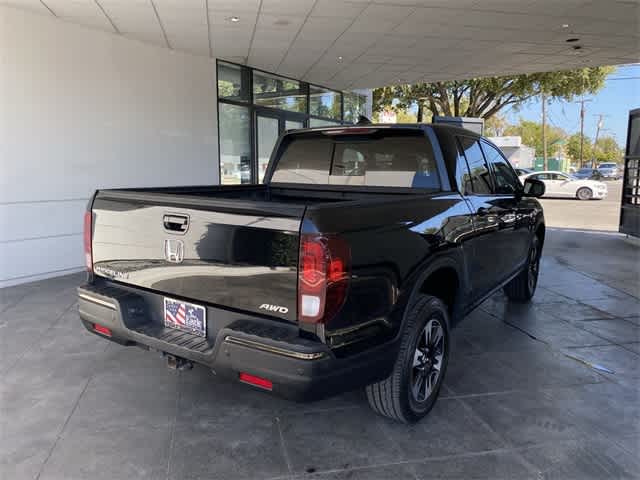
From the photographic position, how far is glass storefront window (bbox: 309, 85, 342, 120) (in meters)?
12.2

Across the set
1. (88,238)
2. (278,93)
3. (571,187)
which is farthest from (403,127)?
(571,187)

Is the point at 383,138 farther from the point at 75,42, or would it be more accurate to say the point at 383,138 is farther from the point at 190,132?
the point at 190,132

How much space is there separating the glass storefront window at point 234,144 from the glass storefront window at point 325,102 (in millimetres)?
2831

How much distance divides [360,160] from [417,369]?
1.57 m

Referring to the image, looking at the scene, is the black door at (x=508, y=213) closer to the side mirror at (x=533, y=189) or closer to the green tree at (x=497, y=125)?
the side mirror at (x=533, y=189)

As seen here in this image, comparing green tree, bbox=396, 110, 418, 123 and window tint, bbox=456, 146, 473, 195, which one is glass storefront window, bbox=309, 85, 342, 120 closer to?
window tint, bbox=456, 146, 473, 195

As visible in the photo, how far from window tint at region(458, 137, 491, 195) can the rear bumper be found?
70.4 inches

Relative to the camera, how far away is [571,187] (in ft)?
71.6

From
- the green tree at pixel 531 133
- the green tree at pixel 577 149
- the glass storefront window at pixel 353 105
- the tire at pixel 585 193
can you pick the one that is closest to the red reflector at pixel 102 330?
→ the glass storefront window at pixel 353 105

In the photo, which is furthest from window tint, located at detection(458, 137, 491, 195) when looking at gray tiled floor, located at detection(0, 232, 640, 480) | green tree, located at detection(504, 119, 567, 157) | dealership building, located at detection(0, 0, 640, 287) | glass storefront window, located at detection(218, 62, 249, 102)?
green tree, located at detection(504, 119, 567, 157)

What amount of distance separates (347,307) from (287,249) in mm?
383

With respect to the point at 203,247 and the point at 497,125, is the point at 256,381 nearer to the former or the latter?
the point at 203,247

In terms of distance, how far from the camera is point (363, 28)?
7.04 m

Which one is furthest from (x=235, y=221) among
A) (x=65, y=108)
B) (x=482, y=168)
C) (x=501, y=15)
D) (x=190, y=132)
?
(x=190, y=132)
